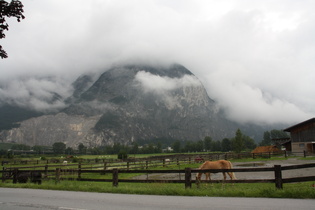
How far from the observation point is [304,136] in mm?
55031

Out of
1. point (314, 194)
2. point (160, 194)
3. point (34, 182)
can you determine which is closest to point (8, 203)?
point (160, 194)

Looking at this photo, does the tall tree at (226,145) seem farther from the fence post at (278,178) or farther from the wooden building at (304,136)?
the fence post at (278,178)

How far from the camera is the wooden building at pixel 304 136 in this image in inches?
2105

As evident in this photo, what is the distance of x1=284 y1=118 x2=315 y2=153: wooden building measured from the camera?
53469 millimetres

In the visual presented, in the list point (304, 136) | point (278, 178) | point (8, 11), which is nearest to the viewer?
point (8, 11)

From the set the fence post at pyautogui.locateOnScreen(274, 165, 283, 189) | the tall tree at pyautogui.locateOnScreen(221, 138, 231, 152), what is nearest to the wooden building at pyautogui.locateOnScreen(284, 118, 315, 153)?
the fence post at pyautogui.locateOnScreen(274, 165, 283, 189)

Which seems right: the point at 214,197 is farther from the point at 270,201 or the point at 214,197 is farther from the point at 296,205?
the point at 296,205

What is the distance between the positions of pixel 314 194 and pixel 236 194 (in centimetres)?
288

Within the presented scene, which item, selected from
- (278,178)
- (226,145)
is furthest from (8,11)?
(226,145)

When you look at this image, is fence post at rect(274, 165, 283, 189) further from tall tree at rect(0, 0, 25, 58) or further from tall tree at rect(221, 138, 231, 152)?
tall tree at rect(221, 138, 231, 152)

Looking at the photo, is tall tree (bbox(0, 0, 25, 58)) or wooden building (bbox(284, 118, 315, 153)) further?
wooden building (bbox(284, 118, 315, 153))

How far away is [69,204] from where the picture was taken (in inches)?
404

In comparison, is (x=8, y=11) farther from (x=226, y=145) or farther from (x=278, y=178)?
(x=226, y=145)

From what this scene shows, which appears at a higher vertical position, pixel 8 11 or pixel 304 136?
pixel 8 11
